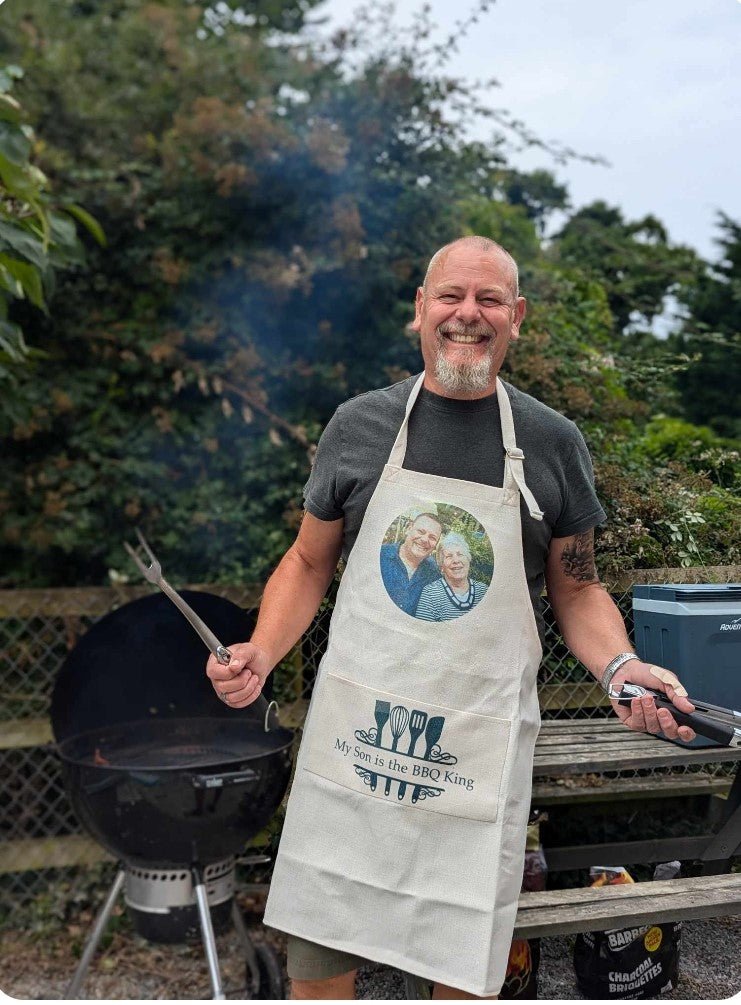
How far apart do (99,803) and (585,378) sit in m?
2.12

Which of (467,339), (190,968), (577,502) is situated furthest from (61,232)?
(190,968)

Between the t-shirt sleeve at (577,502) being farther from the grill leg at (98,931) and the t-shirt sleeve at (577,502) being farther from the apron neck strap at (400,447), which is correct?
the grill leg at (98,931)

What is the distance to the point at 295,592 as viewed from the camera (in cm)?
204

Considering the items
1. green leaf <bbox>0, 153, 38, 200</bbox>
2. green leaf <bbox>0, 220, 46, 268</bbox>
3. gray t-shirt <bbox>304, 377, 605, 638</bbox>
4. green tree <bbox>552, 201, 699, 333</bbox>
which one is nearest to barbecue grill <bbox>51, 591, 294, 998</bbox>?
gray t-shirt <bbox>304, 377, 605, 638</bbox>

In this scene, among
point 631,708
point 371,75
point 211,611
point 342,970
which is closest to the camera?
point 631,708

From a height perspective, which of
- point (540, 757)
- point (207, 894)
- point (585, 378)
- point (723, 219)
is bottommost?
point (207, 894)

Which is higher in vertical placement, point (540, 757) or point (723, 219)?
point (723, 219)

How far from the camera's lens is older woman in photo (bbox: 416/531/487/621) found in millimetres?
1874

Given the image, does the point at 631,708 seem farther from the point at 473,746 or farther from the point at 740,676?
the point at 740,676

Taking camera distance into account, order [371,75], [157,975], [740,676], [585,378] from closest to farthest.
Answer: [740,676], [157,975], [585,378], [371,75]

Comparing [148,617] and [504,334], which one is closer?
[504,334]

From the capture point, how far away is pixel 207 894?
8.33 feet

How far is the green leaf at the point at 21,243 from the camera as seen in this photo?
256 centimetres

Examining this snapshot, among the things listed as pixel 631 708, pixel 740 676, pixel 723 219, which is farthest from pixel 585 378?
Answer: pixel 631 708
